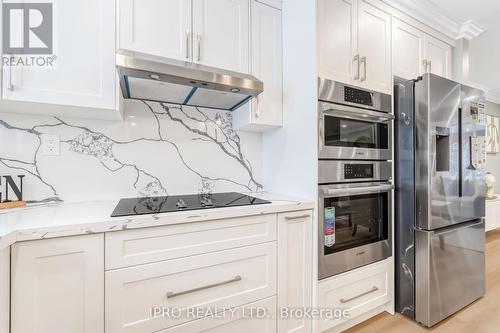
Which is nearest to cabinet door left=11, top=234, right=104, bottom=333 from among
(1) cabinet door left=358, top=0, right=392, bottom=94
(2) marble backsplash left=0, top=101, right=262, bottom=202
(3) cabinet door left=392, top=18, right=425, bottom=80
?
Result: (2) marble backsplash left=0, top=101, right=262, bottom=202

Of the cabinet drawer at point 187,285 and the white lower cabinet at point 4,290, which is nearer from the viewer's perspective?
the white lower cabinet at point 4,290

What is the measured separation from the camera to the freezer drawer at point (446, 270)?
1639 millimetres

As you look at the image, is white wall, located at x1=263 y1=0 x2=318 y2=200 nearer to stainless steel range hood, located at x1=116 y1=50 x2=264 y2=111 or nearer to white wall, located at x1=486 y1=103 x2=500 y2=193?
stainless steel range hood, located at x1=116 y1=50 x2=264 y2=111

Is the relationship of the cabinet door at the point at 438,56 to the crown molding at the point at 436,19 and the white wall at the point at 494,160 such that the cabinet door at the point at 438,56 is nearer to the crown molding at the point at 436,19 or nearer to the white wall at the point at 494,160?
the crown molding at the point at 436,19

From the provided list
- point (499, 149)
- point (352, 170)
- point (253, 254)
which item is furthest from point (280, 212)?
point (499, 149)

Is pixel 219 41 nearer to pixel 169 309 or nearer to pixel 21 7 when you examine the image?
pixel 21 7

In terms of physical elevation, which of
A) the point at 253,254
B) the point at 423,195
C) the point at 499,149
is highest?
the point at 499,149

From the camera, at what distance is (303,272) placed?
143cm

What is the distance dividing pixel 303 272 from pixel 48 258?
1.23 m

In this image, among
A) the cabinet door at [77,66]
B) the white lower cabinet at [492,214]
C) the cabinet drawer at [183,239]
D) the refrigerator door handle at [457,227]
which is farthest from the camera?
the white lower cabinet at [492,214]

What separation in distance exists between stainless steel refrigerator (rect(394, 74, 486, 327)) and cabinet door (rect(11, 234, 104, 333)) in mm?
1917

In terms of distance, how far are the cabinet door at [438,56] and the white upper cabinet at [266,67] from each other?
1376 mm

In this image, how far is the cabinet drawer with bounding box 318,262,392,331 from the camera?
149cm

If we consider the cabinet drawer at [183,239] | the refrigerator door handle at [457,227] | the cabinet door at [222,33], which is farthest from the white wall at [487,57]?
the cabinet drawer at [183,239]
